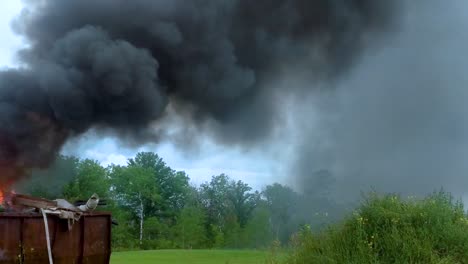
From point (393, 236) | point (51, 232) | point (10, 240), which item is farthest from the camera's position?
point (393, 236)

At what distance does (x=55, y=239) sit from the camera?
28.2ft

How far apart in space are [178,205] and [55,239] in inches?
2354

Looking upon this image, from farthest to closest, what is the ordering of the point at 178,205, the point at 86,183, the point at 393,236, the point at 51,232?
the point at 178,205 → the point at 86,183 → the point at 393,236 → the point at 51,232

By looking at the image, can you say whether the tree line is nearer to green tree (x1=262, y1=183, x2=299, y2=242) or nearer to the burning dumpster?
green tree (x1=262, y1=183, x2=299, y2=242)

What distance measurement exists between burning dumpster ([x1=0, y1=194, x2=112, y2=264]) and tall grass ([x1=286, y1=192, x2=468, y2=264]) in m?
3.62

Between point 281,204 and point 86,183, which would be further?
point 281,204

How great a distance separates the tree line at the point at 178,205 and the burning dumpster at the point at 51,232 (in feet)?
128

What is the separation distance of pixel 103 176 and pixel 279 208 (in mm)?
19069

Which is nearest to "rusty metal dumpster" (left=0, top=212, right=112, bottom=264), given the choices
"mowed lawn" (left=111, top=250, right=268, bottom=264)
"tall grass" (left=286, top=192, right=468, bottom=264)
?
"tall grass" (left=286, top=192, right=468, bottom=264)

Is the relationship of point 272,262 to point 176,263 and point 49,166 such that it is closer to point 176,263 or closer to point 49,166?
point 49,166

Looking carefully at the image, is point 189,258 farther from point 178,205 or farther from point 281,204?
point 178,205

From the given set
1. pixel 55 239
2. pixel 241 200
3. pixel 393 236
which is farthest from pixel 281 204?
pixel 55 239

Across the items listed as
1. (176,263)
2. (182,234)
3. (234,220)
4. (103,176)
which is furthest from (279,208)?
(176,263)

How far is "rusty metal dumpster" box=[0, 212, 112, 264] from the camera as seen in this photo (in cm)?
814
